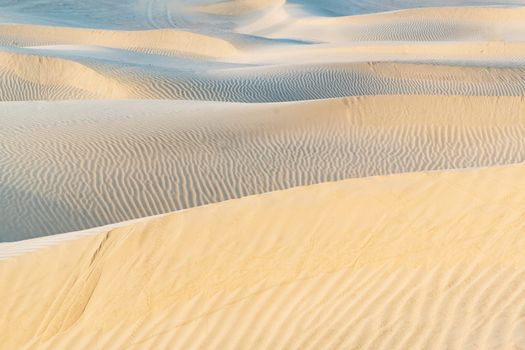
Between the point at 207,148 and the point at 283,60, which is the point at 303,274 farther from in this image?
the point at 283,60

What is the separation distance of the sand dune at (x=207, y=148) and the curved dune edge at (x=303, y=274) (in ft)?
11.5

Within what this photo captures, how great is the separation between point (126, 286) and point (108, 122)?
7.54 metres

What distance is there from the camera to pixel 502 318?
3941 millimetres

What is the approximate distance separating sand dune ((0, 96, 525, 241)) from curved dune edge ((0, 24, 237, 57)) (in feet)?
41.9

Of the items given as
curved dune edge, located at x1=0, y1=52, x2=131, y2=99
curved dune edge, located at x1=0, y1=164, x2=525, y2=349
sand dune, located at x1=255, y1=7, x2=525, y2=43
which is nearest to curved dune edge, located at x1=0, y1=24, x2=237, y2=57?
sand dune, located at x1=255, y1=7, x2=525, y2=43

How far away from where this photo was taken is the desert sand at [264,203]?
4406 mm

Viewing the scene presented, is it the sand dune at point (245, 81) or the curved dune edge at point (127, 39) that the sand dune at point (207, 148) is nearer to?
the sand dune at point (245, 81)

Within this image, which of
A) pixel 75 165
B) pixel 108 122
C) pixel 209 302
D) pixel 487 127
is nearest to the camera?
pixel 209 302

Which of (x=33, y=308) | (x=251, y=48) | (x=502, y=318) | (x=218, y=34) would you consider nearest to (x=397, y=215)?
(x=502, y=318)

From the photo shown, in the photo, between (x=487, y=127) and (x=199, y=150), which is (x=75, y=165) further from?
(x=487, y=127)

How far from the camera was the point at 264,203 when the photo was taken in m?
5.66

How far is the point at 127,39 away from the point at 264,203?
2362cm

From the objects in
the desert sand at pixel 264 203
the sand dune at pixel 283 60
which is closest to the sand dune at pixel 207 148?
the desert sand at pixel 264 203

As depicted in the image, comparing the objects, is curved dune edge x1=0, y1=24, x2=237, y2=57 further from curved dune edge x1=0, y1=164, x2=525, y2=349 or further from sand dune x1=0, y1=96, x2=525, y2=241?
curved dune edge x1=0, y1=164, x2=525, y2=349
